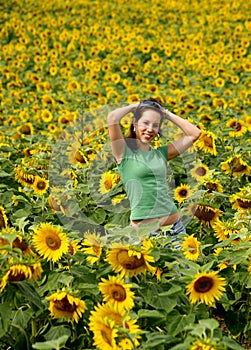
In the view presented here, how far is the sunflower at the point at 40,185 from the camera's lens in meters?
3.76

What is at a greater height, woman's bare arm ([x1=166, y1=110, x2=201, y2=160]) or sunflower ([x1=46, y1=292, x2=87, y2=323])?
woman's bare arm ([x1=166, y1=110, x2=201, y2=160])

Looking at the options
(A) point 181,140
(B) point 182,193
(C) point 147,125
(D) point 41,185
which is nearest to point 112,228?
(C) point 147,125

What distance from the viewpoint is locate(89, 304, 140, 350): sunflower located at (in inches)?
71.9

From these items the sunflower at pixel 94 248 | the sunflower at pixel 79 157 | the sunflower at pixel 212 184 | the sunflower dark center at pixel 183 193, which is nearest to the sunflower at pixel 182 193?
the sunflower dark center at pixel 183 193

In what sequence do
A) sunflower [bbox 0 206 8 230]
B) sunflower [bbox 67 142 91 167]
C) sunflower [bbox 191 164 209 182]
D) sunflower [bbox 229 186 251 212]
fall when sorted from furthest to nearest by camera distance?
sunflower [bbox 67 142 91 167] → sunflower [bbox 191 164 209 182] → sunflower [bbox 229 186 251 212] → sunflower [bbox 0 206 8 230]

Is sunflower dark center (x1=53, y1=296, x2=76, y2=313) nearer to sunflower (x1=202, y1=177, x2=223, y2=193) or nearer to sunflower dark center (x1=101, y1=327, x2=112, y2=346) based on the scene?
sunflower dark center (x1=101, y1=327, x2=112, y2=346)

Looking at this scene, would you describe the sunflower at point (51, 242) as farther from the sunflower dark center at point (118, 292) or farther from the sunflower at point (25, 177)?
the sunflower at point (25, 177)

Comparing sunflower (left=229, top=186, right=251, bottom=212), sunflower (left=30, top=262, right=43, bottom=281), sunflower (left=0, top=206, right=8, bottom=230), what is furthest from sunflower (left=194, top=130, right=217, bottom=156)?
sunflower (left=30, top=262, right=43, bottom=281)

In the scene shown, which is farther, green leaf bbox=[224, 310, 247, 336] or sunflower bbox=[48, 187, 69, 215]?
sunflower bbox=[48, 187, 69, 215]

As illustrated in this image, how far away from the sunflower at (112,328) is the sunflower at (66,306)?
0.13 m

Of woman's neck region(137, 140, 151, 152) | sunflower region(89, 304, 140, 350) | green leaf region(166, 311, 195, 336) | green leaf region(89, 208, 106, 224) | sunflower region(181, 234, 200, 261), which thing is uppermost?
woman's neck region(137, 140, 151, 152)

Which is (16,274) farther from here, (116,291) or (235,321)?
(235,321)

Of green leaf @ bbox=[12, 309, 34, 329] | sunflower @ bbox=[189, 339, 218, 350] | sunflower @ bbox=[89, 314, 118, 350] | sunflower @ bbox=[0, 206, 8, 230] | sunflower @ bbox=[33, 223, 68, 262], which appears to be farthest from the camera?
sunflower @ bbox=[0, 206, 8, 230]

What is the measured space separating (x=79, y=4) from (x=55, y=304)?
45.0 ft
